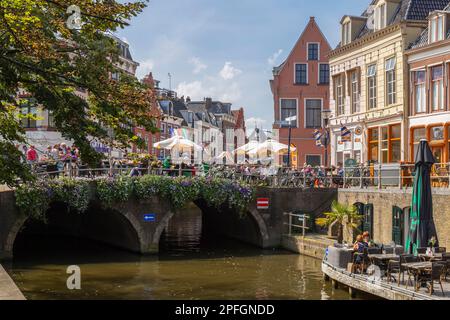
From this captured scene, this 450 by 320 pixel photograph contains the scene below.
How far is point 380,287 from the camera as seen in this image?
57.2 feet

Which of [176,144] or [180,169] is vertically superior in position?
[176,144]

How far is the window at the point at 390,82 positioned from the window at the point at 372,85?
1.13 m

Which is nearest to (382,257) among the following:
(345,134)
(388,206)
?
(388,206)

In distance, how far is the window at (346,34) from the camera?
36.8 metres

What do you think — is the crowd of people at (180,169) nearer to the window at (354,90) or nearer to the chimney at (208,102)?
the window at (354,90)

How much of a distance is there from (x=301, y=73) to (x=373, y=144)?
49.4 feet

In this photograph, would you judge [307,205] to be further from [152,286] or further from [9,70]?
[9,70]

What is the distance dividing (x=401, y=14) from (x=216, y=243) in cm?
1413

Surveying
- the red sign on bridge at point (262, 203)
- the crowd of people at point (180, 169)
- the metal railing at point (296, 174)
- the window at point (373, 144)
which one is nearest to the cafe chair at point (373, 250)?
the metal railing at point (296, 174)

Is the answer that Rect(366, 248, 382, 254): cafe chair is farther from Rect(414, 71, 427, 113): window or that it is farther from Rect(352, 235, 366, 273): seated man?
Rect(414, 71, 427, 113): window

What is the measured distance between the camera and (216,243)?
33938mm

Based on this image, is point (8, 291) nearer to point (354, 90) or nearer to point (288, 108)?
point (354, 90)

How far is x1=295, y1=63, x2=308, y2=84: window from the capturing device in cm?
4778

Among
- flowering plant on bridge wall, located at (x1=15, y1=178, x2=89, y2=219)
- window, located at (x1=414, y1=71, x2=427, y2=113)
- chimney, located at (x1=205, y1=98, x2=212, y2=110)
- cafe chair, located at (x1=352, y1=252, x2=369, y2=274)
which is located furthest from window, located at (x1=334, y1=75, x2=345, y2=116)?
chimney, located at (x1=205, y1=98, x2=212, y2=110)
